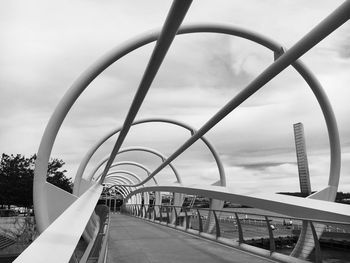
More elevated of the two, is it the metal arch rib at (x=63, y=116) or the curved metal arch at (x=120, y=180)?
the curved metal arch at (x=120, y=180)

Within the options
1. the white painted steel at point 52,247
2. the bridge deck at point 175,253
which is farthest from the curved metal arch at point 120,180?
the white painted steel at point 52,247

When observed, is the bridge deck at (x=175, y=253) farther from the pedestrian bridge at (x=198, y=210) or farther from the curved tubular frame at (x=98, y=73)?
the curved tubular frame at (x=98, y=73)

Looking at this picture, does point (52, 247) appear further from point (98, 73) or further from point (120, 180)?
point (120, 180)

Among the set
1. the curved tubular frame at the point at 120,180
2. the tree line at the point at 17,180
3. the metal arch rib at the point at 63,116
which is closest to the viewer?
the metal arch rib at the point at 63,116

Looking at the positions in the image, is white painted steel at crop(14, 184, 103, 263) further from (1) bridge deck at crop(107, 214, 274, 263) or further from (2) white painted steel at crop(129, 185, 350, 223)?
(2) white painted steel at crop(129, 185, 350, 223)

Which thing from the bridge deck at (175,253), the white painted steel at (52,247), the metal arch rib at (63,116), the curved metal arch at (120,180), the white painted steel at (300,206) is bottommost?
the bridge deck at (175,253)

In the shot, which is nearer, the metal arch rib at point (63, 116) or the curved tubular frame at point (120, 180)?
the metal arch rib at point (63, 116)

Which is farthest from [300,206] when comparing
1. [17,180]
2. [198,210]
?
[17,180]

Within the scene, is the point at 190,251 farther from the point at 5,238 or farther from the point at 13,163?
the point at 13,163

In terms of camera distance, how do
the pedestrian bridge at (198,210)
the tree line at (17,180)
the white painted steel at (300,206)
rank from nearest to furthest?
the pedestrian bridge at (198,210), the white painted steel at (300,206), the tree line at (17,180)

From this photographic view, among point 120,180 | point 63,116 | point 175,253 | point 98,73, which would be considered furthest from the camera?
point 120,180

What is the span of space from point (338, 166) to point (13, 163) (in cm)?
4591

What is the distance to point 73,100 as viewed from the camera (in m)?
9.50

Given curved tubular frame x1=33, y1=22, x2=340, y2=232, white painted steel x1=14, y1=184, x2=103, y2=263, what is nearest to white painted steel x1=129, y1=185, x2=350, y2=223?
curved tubular frame x1=33, y1=22, x2=340, y2=232
